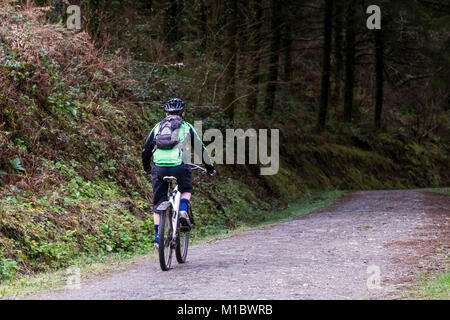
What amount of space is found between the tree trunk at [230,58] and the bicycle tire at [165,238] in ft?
43.8

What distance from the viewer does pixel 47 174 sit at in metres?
12.5

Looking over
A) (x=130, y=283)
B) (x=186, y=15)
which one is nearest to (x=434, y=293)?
(x=130, y=283)

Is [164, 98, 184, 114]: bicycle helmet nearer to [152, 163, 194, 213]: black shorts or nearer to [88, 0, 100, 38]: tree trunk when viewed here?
[152, 163, 194, 213]: black shorts

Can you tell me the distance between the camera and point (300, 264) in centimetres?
943

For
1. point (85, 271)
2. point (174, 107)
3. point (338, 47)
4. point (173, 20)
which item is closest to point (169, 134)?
point (174, 107)

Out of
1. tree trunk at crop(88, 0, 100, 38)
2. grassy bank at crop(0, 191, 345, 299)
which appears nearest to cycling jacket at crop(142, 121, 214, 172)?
grassy bank at crop(0, 191, 345, 299)

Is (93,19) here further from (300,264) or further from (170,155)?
(300,264)

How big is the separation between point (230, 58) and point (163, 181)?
13249 mm

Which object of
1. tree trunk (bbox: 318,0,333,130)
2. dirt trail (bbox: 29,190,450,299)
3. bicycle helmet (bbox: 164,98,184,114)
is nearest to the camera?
dirt trail (bbox: 29,190,450,299)

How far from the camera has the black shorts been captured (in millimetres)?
9125

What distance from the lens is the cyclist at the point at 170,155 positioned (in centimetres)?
905

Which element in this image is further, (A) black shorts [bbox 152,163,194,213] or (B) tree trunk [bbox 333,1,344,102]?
(B) tree trunk [bbox 333,1,344,102]

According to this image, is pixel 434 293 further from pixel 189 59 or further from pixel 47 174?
pixel 189 59

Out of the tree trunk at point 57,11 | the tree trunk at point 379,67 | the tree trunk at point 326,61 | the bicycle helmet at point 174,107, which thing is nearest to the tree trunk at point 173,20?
the tree trunk at point 57,11
